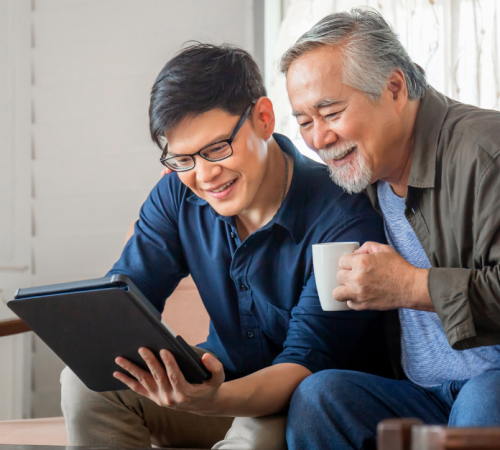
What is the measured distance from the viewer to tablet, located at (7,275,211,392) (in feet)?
2.71

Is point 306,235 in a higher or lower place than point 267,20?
lower

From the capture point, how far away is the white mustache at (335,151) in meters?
1.16

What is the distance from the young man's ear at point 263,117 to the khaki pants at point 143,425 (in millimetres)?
623

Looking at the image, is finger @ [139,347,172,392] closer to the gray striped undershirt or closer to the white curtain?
the gray striped undershirt

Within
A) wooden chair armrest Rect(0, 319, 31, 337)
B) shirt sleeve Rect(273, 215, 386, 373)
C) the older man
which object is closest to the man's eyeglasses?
the older man

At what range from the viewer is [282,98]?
220 cm

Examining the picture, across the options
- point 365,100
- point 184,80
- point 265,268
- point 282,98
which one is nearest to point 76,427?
point 265,268

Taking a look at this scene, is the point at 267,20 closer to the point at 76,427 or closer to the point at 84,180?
the point at 84,180

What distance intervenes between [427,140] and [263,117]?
1.21ft

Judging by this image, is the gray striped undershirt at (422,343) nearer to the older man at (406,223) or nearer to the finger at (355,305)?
the older man at (406,223)

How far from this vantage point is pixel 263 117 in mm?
1275

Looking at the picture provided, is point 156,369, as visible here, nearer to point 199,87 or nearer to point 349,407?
point 349,407

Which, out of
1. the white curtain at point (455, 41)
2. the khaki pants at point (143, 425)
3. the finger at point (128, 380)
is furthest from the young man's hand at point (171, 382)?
the white curtain at point (455, 41)

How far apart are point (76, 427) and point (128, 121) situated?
1.54m
